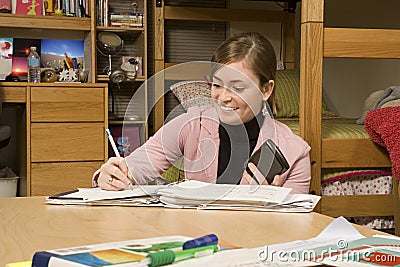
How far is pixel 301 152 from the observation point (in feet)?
5.12

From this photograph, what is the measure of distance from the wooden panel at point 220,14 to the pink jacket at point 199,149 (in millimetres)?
2338

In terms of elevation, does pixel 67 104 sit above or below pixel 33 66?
below

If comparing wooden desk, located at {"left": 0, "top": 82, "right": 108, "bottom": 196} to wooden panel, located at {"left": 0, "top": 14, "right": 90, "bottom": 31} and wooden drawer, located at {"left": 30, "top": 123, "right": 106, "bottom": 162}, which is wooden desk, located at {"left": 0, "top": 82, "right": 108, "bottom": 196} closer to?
wooden drawer, located at {"left": 30, "top": 123, "right": 106, "bottom": 162}

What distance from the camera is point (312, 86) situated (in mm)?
2014

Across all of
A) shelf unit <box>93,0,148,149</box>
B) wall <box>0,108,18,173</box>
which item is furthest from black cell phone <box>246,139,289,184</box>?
wall <box>0,108,18,173</box>

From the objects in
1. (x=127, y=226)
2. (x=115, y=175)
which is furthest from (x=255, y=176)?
(x=127, y=226)

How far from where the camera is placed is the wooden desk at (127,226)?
2.70ft

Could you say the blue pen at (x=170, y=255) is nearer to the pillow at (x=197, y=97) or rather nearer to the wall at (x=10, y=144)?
Answer: the pillow at (x=197, y=97)

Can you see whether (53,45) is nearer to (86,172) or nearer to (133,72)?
(133,72)

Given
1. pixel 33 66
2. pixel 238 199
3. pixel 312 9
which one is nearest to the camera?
pixel 238 199

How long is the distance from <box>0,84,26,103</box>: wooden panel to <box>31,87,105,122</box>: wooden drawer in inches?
2.1

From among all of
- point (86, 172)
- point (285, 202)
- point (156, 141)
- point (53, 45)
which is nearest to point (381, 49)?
point (156, 141)

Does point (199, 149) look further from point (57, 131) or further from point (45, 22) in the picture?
point (45, 22)

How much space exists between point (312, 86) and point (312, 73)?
0.04 meters
